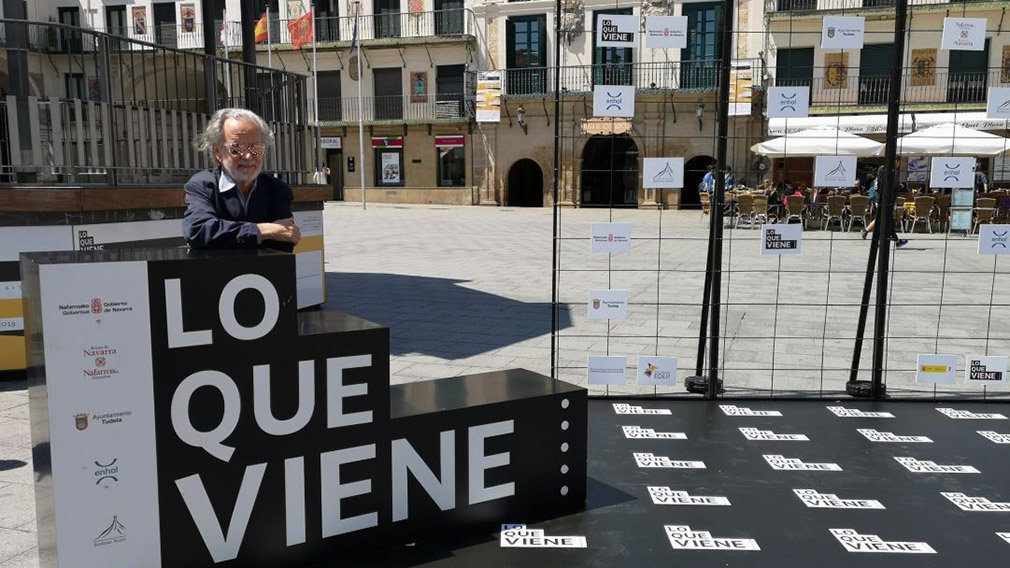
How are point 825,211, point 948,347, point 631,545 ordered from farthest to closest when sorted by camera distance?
point 825,211 < point 948,347 < point 631,545

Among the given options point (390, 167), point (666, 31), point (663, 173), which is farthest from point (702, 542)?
point (390, 167)

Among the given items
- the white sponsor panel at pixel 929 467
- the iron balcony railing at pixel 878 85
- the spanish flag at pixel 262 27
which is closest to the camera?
the white sponsor panel at pixel 929 467

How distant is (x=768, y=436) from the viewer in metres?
4.56

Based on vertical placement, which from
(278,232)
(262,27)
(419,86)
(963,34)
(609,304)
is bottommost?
(609,304)

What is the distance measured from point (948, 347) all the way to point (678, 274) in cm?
487

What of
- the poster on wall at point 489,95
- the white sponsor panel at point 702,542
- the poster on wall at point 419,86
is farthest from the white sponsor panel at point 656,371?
the poster on wall at point 419,86

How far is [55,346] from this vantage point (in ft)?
8.14

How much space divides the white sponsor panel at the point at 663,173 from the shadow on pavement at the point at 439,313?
8.21 ft

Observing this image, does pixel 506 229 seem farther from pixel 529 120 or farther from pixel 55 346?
pixel 55 346

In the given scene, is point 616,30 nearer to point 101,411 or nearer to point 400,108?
point 101,411

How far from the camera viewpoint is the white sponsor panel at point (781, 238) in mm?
5023

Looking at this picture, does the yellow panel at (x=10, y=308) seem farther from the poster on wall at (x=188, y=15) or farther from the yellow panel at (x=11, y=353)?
the poster on wall at (x=188, y=15)

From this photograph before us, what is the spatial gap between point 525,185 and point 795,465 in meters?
29.9

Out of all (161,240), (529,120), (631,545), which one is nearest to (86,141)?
(161,240)
